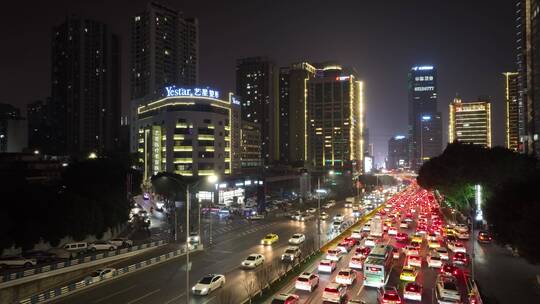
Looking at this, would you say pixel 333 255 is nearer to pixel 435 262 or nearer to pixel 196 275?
pixel 435 262

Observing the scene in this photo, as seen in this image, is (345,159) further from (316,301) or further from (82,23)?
(316,301)

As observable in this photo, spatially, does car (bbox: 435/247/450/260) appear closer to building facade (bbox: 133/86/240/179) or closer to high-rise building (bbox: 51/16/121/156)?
building facade (bbox: 133/86/240/179)

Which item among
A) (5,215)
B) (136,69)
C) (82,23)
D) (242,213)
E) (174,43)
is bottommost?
(242,213)

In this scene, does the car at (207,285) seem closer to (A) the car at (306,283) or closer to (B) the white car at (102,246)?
(A) the car at (306,283)

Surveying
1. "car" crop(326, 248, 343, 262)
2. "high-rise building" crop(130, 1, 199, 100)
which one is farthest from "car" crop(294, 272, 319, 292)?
"high-rise building" crop(130, 1, 199, 100)

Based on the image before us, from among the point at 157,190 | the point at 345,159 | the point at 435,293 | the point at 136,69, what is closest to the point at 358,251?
the point at 435,293

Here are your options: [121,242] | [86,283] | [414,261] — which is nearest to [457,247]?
[414,261]
